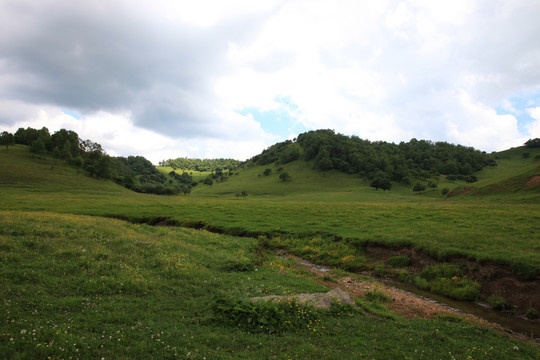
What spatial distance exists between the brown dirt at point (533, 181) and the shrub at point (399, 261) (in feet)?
174

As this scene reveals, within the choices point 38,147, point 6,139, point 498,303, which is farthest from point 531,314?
point 6,139

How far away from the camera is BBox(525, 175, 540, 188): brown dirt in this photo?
178ft

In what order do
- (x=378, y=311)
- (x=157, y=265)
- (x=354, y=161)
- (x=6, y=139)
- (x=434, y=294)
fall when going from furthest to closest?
(x=354, y=161), (x=6, y=139), (x=434, y=294), (x=157, y=265), (x=378, y=311)

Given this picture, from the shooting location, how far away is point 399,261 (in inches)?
850

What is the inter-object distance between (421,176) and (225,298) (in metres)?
171

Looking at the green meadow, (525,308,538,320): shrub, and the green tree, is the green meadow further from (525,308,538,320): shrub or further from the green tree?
the green tree

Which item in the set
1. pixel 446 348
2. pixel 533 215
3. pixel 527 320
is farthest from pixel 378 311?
pixel 533 215

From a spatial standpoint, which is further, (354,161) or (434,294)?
(354,161)

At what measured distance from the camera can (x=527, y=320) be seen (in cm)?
1345

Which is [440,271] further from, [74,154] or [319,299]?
[74,154]

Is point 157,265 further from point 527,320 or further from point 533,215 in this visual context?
point 533,215

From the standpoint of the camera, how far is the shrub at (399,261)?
21.2 m

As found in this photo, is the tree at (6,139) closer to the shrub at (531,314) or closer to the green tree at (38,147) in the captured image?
the green tree at (38,147)

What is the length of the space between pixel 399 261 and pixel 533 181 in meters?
56.2
